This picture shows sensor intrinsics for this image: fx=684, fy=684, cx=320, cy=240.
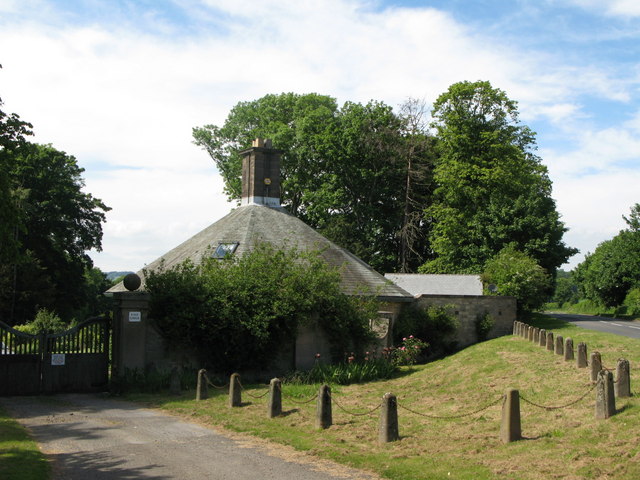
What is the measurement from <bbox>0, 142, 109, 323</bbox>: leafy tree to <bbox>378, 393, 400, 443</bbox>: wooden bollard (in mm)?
30129

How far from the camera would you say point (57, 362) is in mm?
18547

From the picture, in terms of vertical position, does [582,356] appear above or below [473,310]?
below

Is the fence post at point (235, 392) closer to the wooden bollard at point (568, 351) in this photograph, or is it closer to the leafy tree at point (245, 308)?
the leafy tree at point (245, 308)

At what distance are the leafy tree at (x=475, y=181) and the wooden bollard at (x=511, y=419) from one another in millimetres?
30389

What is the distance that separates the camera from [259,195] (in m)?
31.5

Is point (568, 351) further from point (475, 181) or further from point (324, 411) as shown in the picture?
point (475, 181)

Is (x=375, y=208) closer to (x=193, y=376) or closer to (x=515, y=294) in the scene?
(x=515, y=294)

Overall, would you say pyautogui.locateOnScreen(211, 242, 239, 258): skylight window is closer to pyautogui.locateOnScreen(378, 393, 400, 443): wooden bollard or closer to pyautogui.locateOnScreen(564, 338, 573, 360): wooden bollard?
pyautogui.locateOnScreen(564, 338, 573, 360): wooden bollard

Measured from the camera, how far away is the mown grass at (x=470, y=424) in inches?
372

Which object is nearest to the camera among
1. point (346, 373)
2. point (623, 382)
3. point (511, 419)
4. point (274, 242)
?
point (511, 419)

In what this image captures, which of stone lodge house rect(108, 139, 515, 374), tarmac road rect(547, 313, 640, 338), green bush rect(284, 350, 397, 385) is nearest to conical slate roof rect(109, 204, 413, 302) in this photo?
stone lodge house rect(108, 139, 515, 374)

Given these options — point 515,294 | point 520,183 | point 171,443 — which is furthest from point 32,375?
point 520,183

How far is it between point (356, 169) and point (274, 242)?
19001 mm

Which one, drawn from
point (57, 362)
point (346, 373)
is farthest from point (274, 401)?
point (57, 362)
